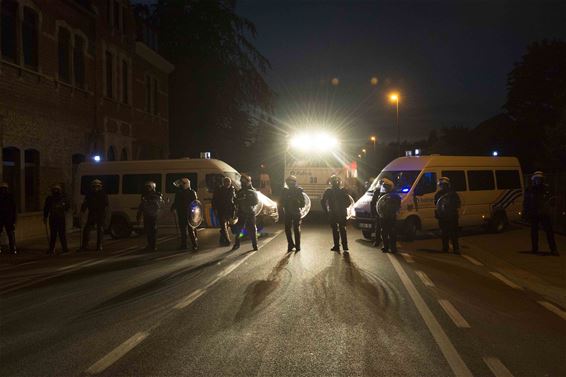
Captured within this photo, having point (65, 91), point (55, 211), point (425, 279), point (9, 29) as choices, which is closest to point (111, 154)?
point (65, 91)

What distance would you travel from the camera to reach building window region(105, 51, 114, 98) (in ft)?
82.6

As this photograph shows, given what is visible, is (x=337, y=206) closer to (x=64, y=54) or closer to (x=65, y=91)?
(x=65, y=91)

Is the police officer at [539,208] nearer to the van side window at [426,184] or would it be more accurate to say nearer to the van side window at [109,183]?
the van side window at [426,184]

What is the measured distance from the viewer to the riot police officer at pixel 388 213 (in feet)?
42.7

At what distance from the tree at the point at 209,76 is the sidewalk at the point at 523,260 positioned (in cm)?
2302

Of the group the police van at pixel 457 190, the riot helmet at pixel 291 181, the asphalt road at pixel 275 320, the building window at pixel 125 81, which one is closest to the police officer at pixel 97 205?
the asphalt road at pixel 275 320

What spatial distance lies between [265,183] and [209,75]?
504 inches

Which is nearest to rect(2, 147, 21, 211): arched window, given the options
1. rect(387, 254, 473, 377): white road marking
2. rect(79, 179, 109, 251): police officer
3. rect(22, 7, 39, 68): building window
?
rect(22, 7, 39, 68): building window

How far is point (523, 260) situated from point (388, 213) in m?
2.89

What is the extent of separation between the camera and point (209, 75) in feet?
120

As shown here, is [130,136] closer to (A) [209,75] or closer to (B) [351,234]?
(A) [209,75]

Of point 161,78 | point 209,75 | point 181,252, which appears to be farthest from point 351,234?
point 209,75

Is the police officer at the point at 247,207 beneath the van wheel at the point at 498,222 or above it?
above

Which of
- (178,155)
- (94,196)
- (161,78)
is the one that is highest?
(161,78)
